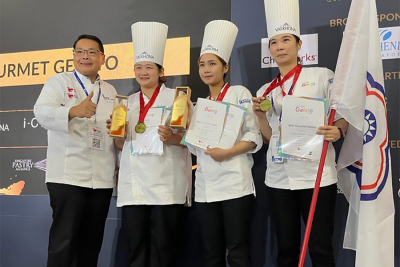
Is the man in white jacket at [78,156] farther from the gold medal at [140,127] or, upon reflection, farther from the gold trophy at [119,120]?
the gold medal at [140,127]

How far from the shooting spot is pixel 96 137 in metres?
2.25

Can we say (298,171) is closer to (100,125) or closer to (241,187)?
(241,187)

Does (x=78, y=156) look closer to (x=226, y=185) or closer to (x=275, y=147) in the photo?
(x=226, y=185)

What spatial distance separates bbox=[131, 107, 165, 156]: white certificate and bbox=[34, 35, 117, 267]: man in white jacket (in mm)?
221

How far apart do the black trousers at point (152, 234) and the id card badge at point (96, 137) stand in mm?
374

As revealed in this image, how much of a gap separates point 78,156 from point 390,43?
178 cm

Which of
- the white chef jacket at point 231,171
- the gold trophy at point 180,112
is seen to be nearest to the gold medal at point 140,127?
the gold trophy at point 180,112

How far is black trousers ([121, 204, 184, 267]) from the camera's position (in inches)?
84.4

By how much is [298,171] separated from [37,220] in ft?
6.73

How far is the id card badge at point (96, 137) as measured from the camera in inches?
87.9

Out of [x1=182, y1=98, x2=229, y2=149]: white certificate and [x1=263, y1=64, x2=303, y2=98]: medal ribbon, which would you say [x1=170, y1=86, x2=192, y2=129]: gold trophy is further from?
[x1=263, y1=64, x2=303, y2=98]: medal ribbon

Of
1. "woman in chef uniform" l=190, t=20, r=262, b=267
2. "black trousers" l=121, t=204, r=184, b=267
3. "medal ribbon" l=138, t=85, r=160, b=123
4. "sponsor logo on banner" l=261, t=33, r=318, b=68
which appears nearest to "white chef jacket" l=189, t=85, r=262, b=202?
"woman in chef uniform" l=190, t=20, r=262, b=267

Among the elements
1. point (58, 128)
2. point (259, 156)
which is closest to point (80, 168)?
point (58, 128)

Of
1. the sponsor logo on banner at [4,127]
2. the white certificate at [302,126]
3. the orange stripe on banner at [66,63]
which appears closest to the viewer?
the white certificate at [302,126]
